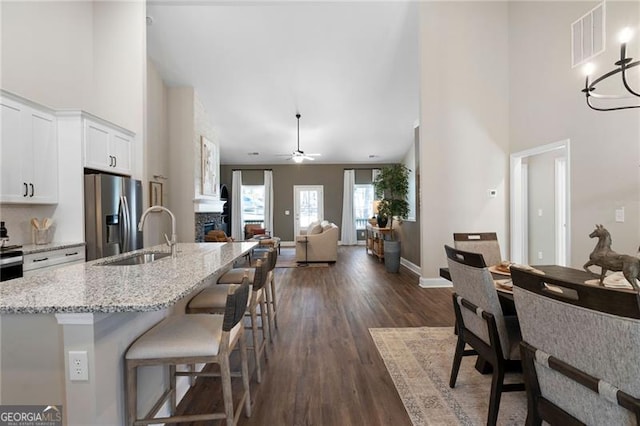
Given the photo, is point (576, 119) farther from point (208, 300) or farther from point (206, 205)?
point (206, 205)

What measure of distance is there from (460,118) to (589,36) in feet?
7.41

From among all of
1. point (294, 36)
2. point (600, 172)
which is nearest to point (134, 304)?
point (600, 172)

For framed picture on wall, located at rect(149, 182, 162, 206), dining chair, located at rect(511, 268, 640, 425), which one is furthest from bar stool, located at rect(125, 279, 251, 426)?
framed picture on wall, located at rect(149, 182, 162, 206)

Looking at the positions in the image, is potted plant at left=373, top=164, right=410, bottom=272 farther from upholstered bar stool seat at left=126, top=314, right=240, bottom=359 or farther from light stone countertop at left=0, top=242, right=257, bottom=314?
upholstered bar stool seat at left=126, top=314, right=240, bottom=359

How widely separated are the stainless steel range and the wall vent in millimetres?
4711

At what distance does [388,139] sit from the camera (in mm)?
8492

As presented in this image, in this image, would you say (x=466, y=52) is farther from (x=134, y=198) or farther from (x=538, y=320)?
(x=134, y=198)

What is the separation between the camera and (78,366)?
111 cm

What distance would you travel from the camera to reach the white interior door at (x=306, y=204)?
10297 millimetres

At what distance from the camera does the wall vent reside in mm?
2176

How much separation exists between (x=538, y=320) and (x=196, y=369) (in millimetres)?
2171

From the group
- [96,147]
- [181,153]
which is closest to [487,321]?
[96,147]

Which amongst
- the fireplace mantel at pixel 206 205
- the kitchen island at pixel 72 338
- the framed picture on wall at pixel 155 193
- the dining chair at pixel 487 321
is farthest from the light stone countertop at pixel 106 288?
the fireplace mantel at pixel 206 205

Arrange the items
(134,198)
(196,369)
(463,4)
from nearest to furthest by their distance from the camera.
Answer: (196,369) → (134,198) → (463,4)
